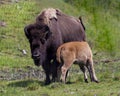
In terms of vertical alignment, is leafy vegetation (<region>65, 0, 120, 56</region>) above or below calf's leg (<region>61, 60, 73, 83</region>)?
above

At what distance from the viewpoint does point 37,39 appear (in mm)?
14016

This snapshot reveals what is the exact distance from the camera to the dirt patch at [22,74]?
55.0 feet

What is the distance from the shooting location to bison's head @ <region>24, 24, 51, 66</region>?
45.8 feet

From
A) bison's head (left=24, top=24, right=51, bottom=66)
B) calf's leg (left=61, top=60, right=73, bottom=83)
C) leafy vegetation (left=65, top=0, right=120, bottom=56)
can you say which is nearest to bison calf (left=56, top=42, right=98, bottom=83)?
calf's leg (left=61, top=60, right=73, bottom=83)

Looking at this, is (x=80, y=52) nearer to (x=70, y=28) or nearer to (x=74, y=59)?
(x=74, y=59)

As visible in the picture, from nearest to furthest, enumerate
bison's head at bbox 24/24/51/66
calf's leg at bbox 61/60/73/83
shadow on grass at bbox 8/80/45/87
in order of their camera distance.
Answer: bison's head at bbox 24/24/51/66 < calf's leg at bbox 61/60/73/83 < shadow on grass at bbox 8/80/45/87

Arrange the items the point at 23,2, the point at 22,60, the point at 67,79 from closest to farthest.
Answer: the point at 67,79
the point at 22,60
the point at 23,2

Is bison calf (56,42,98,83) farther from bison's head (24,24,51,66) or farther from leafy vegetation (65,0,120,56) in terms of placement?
leafy vegetation (65,0,120,56)

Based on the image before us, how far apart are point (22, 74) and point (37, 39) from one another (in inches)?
148

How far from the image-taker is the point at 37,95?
40.7 feet

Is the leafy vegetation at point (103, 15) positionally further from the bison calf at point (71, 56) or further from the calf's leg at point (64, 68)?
the calf's leg at point (64, 68)

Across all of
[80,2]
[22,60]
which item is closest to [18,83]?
[80,2]

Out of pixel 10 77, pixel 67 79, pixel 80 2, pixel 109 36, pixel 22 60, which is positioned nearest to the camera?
pixel 80 2

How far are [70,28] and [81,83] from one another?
238 centimetres
